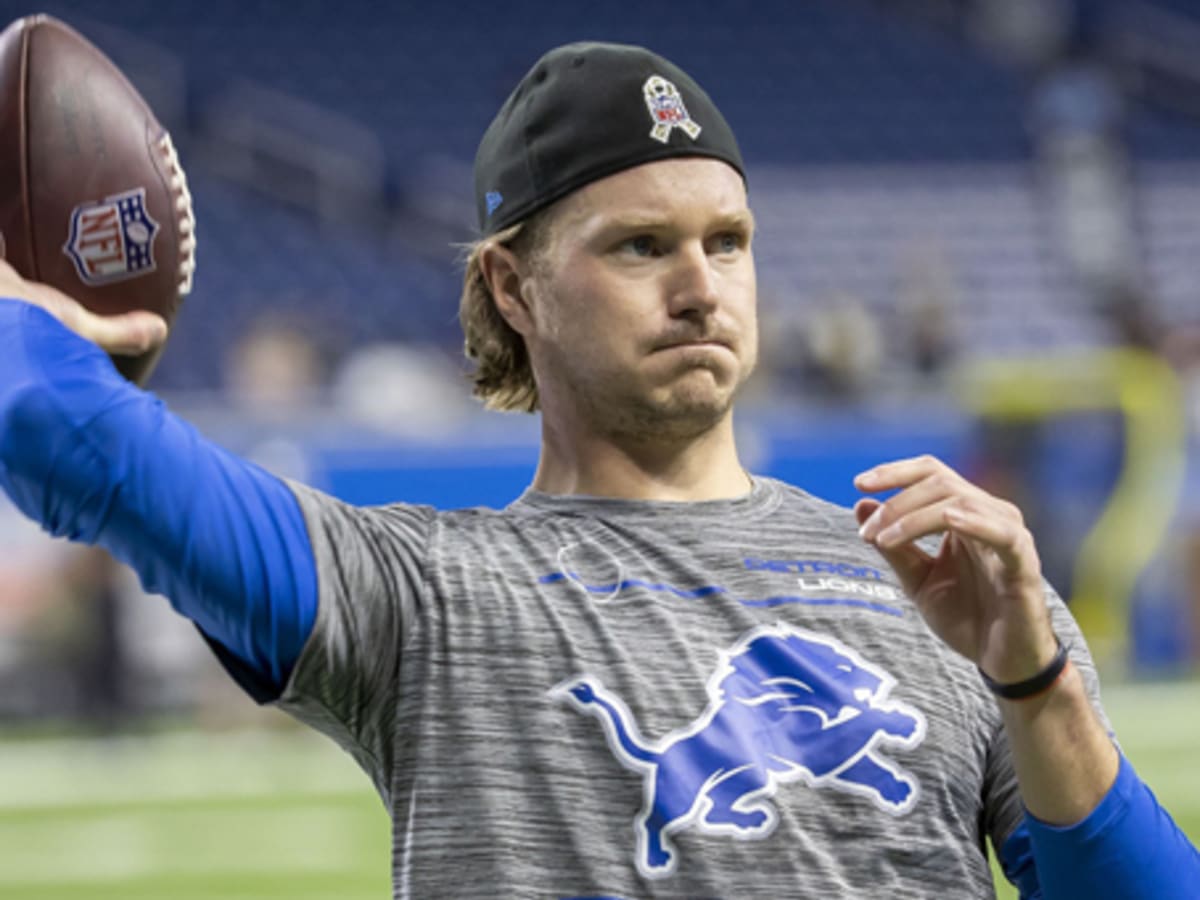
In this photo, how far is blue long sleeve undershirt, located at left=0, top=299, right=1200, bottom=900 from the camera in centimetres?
162

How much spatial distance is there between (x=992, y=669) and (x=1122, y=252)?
40.4 ft

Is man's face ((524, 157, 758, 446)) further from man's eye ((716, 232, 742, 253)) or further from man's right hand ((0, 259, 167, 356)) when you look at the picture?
man's right hand ((0, 259, 167, 356))

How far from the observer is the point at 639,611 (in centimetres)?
197

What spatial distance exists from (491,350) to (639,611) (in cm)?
57

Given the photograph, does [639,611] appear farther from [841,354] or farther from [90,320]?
[841,354]

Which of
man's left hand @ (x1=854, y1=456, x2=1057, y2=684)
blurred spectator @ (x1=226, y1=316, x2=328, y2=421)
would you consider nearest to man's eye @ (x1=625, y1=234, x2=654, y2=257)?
man's left hand @ (x1=854, y1=456, x2=1057, y2=684)

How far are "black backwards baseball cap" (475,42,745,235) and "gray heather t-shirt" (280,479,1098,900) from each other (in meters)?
0.39

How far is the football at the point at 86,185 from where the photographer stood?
72.4 inches

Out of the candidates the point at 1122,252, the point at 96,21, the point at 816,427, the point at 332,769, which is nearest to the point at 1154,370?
the point at 816,427

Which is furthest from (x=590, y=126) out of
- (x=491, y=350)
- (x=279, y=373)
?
(x=279, y=373)

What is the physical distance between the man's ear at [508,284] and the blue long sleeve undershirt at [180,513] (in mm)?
528

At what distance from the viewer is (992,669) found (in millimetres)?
1812

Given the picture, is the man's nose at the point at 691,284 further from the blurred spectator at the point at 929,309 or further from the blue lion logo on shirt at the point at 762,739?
the blurred spectator at the point at 929,309

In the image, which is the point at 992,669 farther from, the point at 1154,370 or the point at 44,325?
the point at 1154,370
